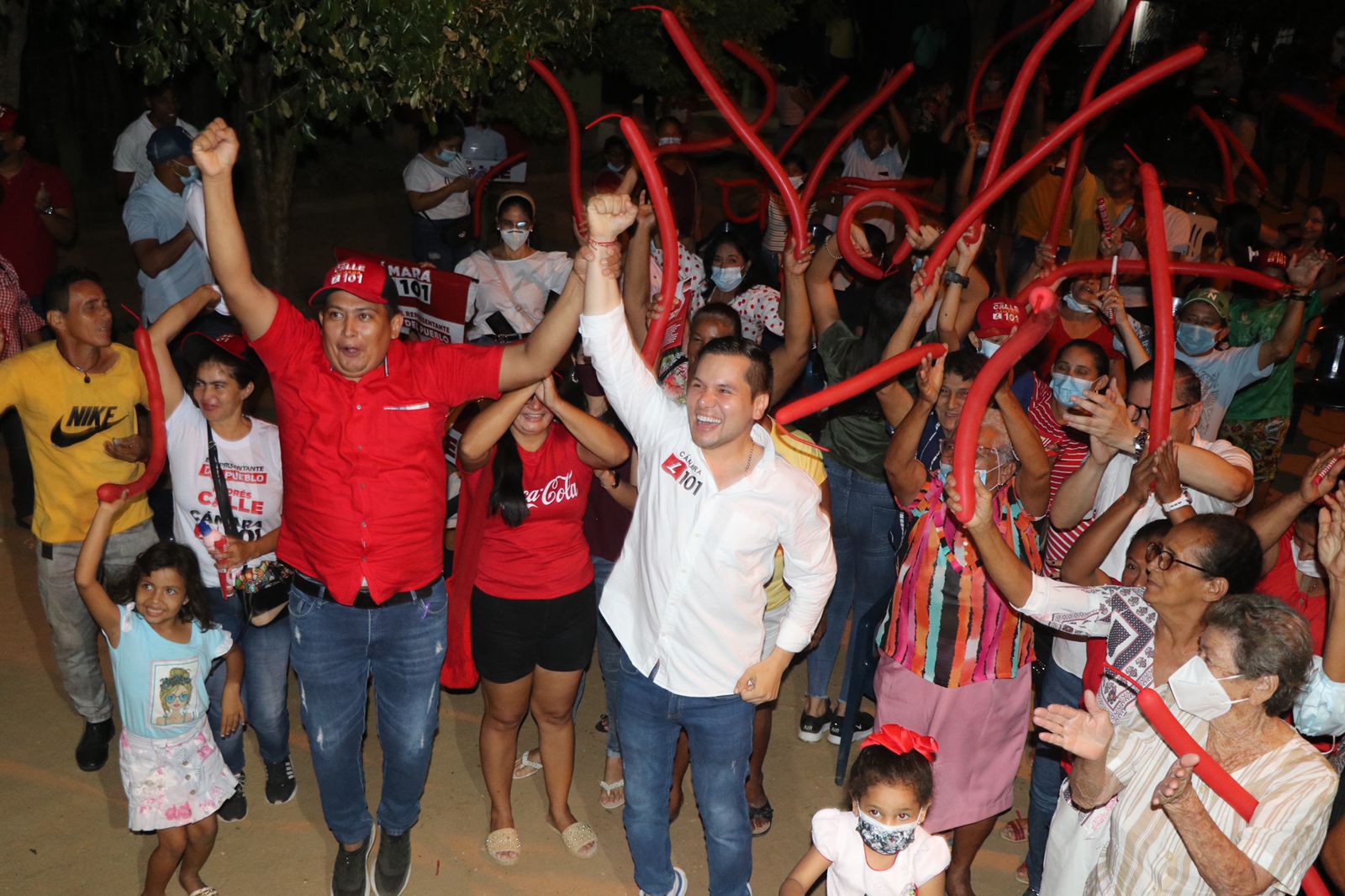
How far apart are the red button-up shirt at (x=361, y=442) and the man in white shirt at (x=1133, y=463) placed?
2115 millimetres

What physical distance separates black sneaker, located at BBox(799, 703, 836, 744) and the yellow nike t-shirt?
9.87 ft

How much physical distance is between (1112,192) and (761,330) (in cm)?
388

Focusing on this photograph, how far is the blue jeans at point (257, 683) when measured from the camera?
4.71 metres

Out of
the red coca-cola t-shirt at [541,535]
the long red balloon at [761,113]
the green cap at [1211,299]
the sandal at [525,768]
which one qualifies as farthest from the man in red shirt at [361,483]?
the green cap at [1211,299]

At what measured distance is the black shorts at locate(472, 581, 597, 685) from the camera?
459 cm

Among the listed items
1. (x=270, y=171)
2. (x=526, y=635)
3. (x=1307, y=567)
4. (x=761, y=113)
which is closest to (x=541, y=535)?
(x=526, y=635)

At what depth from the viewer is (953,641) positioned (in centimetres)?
420

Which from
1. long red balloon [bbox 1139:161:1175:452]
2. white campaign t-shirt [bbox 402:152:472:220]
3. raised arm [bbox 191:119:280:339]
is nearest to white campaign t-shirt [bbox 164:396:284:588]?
raised arm [bbox 191:119:280:339]

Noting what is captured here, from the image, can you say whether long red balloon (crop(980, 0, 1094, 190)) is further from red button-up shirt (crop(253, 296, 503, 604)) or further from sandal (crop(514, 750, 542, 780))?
sandal (crop(514, 750, 542, 780))

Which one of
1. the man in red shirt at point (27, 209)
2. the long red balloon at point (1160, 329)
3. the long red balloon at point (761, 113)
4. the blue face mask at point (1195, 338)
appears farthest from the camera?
the man in red shirt at point (27, 209)

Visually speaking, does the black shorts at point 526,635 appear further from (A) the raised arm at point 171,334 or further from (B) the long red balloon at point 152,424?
(A) the raised arm at point 171,334

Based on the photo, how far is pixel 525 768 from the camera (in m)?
5.31

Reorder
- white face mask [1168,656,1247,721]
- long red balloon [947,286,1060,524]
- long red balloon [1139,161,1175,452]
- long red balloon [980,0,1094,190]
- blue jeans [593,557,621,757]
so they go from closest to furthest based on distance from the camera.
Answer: white face mask [1168,656,1247,721]
long red balloon [947,286,1060,524]
long red balloon [1139,161,1175,452]
long red balloon [980,0,1094,190]
blue jeans [593,557,621,757]

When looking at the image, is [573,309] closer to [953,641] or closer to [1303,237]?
[953,641]
